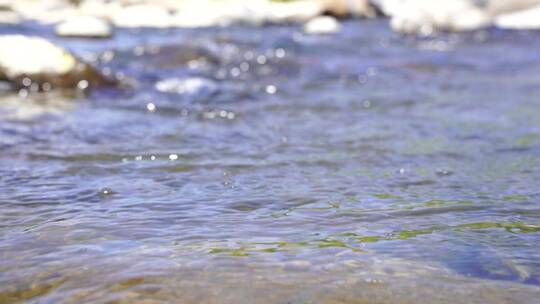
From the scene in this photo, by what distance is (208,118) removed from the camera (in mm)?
4008

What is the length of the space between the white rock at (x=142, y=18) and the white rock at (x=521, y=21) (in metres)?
6.59

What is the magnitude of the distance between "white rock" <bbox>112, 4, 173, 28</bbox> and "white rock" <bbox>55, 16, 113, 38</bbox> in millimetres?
3890

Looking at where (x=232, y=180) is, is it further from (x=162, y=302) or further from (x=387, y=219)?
(x=162, y=302)

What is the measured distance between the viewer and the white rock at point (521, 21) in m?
12.8

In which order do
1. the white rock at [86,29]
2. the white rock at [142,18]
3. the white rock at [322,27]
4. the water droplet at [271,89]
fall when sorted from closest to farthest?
the water droplet at [271,89] → the white rock at [86,29] → the white rock at [322,27] → the white rock at [142,18]

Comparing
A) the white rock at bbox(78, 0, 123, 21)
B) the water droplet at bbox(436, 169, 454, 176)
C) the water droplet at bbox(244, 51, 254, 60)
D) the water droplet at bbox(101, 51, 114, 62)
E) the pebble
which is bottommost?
the water droplet at bbox(436, 169, 454, 176)

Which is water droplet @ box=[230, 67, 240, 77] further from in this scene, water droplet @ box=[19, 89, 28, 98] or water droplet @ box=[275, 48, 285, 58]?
water droplet @ box=[19, 89, 28, 98]

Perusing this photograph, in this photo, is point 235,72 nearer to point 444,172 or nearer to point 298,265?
point 444,172

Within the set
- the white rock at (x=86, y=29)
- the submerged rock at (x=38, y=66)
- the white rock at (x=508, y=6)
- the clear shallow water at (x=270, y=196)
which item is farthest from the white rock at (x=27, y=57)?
the white rock at (x=508, y=6)

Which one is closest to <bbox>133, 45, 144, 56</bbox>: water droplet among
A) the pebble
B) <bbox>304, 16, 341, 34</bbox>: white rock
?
<bbox>304, 16, 341, 34</bbox>: white rock

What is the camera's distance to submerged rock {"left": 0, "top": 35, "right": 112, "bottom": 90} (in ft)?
16.5

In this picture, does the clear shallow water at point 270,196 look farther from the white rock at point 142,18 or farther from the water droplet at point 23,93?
the white rock at point 142,18

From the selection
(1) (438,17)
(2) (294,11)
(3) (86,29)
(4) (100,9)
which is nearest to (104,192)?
(3) (86,29)

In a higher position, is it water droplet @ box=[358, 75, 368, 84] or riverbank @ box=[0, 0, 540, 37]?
riverbank @ box=[0, 0, 540, 37]
